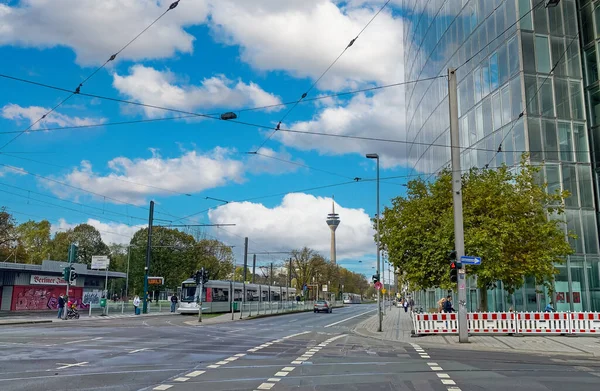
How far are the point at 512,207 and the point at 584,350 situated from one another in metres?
8.08

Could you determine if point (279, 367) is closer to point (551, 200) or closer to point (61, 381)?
point (61, 381)

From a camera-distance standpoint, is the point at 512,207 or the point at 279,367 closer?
the point at 279,367

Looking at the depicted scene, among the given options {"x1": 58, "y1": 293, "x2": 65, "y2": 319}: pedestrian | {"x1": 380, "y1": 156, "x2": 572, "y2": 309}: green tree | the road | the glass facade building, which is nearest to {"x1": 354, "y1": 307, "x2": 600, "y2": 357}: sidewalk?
the road

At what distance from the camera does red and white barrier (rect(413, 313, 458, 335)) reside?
24.5 m

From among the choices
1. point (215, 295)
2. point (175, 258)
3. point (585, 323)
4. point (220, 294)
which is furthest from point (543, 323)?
point (175, 258)

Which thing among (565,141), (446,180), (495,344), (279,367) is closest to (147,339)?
(279,367)

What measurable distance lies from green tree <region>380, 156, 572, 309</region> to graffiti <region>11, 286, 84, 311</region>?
38667 mm

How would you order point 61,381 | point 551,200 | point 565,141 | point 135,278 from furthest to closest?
point 135,278 → point 565,141 → point 551,200 → point 61,381

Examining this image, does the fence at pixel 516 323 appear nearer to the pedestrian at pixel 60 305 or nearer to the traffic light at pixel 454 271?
the traffic light at pixel 454 271

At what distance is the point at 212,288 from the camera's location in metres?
50.4

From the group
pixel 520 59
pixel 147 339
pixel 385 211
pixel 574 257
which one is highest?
pixel 520 59

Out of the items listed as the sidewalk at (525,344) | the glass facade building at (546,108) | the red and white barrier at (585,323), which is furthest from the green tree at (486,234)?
the glass facade building at (546,108)

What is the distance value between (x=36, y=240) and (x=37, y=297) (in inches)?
1790

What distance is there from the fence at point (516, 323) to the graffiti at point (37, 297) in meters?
39.5
